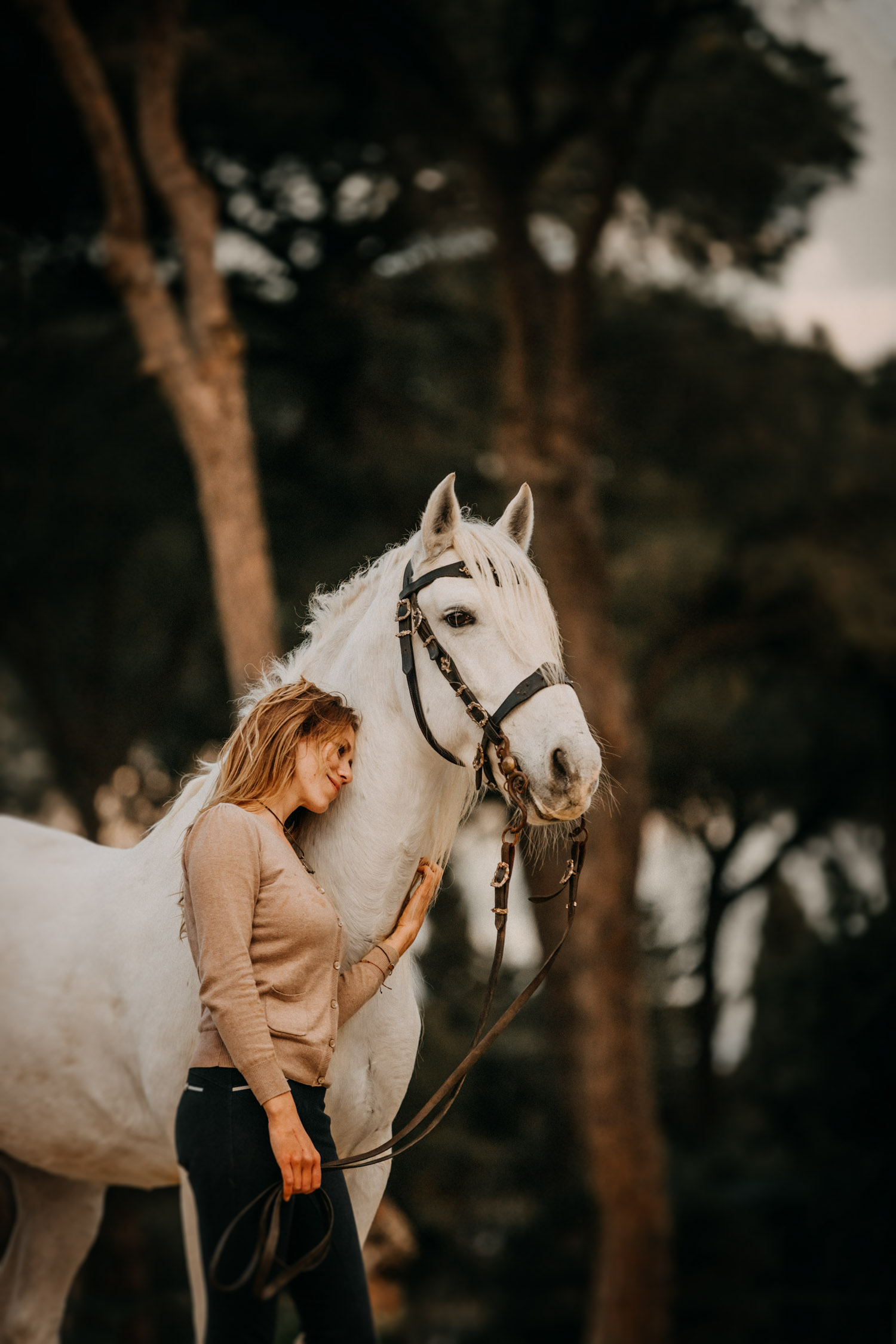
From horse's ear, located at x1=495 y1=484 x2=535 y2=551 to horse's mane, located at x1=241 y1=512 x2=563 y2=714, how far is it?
6cm

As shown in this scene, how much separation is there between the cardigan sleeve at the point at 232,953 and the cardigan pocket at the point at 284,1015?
6 cm

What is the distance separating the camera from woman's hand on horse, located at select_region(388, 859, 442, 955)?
251 centimetres

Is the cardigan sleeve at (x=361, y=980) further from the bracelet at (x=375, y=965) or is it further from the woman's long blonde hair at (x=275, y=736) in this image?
the woman's long blonde hair at (x=275, y=736)

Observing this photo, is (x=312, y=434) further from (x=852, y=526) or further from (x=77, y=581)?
(x=852, y=526)

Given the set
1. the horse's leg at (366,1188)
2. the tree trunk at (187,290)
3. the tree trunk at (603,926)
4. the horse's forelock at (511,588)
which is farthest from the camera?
the tree trunk at (603,926)

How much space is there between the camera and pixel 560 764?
87.7 inches

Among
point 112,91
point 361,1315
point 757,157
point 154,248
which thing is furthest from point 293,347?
point 361,1315

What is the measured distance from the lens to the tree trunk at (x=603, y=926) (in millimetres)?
7805

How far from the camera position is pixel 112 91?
8.73 meters

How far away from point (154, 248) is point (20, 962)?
7.39 m

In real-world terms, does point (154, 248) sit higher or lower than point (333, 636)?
higher

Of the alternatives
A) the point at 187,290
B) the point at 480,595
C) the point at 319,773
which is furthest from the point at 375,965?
the point at 187,290

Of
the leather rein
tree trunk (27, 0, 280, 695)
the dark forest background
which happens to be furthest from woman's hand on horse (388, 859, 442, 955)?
the dark forest background

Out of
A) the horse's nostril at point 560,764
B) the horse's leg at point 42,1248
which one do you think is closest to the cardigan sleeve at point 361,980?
the horse's nostril at point 560,764
